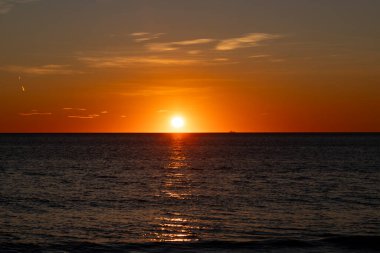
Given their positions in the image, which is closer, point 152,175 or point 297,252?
point 297,252

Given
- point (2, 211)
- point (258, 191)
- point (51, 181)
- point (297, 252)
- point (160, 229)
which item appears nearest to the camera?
point (297, 252)

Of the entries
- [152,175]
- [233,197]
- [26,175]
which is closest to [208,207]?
[233,197]

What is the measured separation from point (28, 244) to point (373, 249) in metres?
19.3

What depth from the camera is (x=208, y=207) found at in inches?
1756

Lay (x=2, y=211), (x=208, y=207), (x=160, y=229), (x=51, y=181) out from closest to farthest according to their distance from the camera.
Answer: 1. (x=160, y=229)
2. (x=2, y=211)
3. (x=208, y=207)
4. (x=51, y=181)

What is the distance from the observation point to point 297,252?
28.7m

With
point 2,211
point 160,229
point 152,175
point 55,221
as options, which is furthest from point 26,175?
point 160,229

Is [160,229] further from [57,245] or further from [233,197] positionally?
[233,197]

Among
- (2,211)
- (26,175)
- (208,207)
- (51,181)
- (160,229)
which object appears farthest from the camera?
(26,175)

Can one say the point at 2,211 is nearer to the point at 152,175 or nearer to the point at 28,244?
the point at 28,244

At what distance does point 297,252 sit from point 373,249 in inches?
179

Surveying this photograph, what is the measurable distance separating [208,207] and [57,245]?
16.8 metres

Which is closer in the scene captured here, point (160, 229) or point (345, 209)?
point (160, 229)

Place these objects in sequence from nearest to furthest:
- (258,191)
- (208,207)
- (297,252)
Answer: (297,252), (208,207), (258,191)
